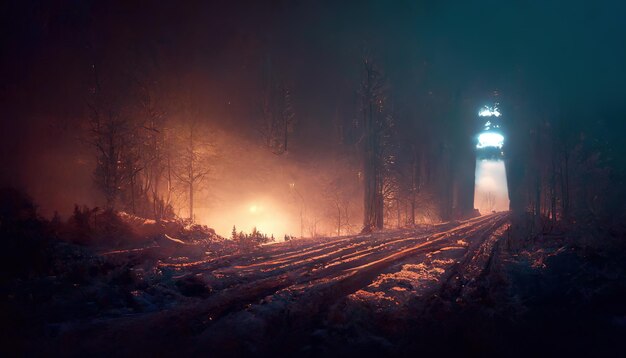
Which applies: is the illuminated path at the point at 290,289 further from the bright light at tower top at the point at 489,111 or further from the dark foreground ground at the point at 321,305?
the bright light at tower top at the point at 489,111

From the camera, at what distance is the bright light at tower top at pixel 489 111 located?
45.2m

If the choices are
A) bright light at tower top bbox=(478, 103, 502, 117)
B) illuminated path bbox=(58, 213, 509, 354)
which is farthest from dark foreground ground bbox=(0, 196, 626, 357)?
bright light at tower top bbox=(478, 103, 502, 117)

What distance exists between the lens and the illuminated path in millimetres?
6191

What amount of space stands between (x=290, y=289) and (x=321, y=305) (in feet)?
3.75

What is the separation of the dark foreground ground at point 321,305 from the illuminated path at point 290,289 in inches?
1.3

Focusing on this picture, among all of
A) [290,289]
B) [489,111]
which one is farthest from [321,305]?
[489,111]

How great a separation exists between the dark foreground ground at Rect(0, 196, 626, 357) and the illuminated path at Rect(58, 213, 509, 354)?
1.3 inches

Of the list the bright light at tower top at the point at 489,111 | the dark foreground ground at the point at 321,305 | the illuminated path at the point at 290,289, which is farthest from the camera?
the bright light at tower top at the point at 489,111

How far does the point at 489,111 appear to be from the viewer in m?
46.7

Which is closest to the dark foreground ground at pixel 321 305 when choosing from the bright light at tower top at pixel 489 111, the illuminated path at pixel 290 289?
the illuminated path at pixel 290 289

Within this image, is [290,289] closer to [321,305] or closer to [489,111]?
[321,305]

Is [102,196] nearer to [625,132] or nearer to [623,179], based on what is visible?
[623,179]

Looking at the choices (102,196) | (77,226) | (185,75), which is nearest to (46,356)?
(77,226)

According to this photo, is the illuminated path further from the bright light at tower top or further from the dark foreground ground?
the bright light at tower top
